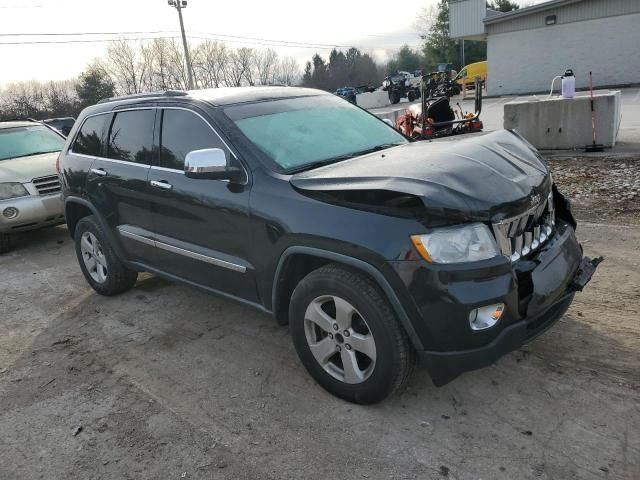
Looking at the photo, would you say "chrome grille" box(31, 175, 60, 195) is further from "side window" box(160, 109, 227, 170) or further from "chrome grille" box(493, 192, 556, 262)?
"chrome grille" box(493, 192, 556, 262)

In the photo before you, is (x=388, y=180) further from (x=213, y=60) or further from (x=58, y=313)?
(x=213, y=60)

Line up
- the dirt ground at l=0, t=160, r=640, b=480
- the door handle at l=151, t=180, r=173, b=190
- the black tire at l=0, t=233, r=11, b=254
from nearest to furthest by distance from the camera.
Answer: the dirt ground at l=0, t=160, r=640, b=480
the door handle at l=151, t=180, r=173, b=190
the black tire at l=0, t=233, r=11, b=254

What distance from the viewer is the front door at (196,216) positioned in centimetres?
338

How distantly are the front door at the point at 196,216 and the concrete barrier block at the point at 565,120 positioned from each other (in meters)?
8.23

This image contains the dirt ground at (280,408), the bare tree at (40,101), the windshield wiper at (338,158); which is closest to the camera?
the dirt ground at (280,408)

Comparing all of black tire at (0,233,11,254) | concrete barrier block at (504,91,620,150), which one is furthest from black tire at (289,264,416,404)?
concrete barrier block at (504,91,620,150)

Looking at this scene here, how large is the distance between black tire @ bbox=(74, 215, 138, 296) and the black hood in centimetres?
248

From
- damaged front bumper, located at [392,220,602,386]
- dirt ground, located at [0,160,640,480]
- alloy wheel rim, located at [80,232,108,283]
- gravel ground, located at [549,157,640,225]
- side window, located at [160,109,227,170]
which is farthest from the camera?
gravel ground, located at [549,157,640,225]

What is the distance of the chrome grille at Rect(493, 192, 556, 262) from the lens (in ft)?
8.62

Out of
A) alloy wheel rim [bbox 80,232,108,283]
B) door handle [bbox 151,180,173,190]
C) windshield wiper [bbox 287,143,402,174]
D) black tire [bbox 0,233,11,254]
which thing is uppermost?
windshield wiper [bbox 287,143,402,174]

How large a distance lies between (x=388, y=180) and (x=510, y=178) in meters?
0.73

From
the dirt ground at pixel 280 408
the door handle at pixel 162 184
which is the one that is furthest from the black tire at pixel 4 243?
the door handle at pixel 162 184

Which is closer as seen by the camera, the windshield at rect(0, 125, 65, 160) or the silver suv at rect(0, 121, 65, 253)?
the silver suv at rect(0, 121, 65, 253)

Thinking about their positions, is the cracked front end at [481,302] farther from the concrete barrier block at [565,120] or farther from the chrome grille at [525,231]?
the concrete barrier block at [565,120]
